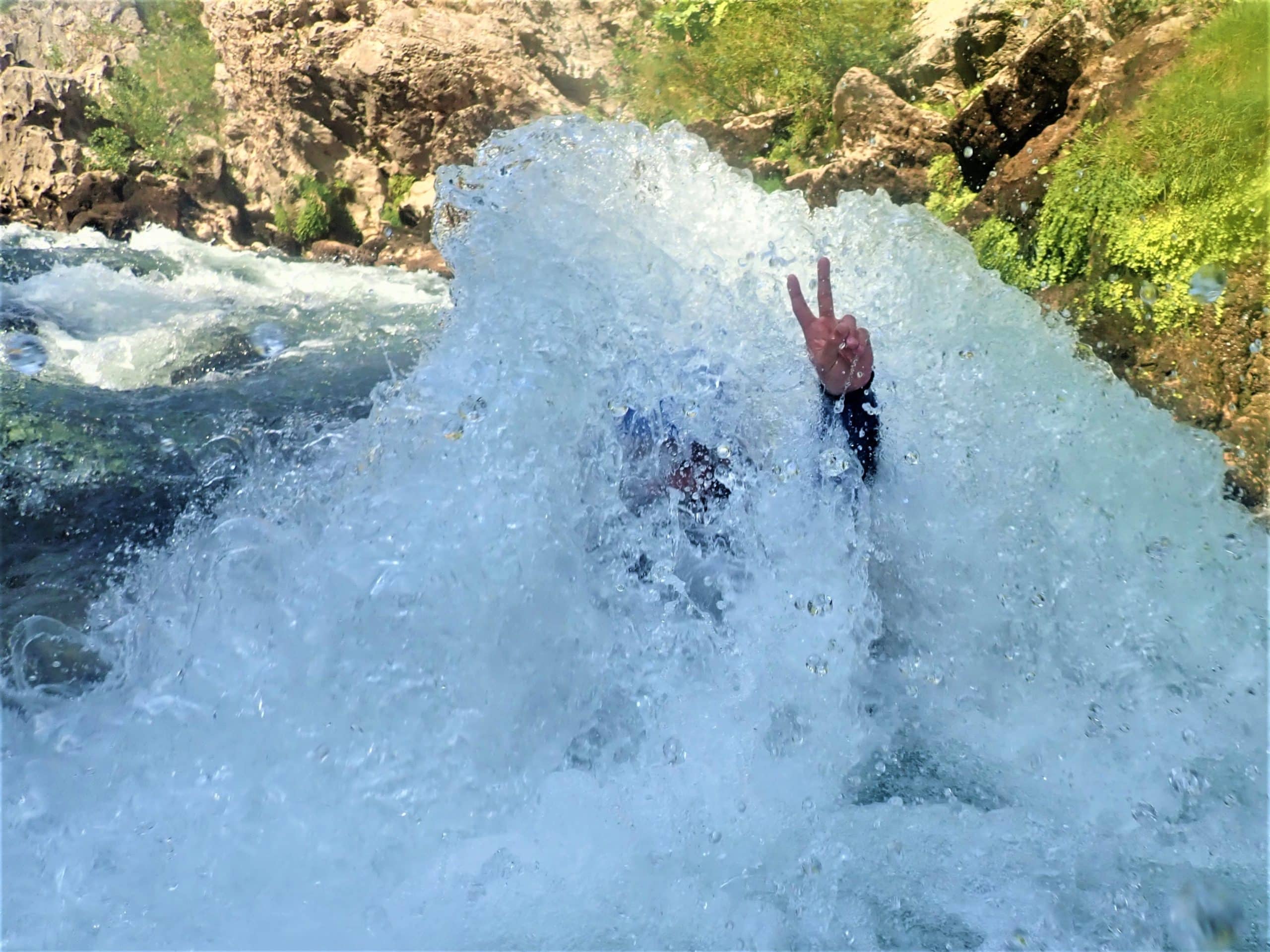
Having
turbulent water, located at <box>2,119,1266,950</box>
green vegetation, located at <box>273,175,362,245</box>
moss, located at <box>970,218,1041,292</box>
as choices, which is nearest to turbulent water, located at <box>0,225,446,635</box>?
turbulent water, located at <box>2,119,1266,950</box>

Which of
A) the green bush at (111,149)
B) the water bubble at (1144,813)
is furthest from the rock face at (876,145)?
the green bush at (111,149)

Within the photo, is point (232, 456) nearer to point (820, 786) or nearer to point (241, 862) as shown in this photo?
point (241, 862)

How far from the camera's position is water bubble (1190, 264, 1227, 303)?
3027 millimetres

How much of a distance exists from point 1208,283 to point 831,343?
2.02 m

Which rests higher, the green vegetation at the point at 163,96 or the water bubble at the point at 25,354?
the green vegetation at the point at 163,96

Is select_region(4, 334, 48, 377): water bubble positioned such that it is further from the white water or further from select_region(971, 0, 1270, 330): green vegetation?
select_region(971, 0, 1270, 330): green vegetation

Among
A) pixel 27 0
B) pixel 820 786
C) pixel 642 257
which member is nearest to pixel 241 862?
pixel 820 786

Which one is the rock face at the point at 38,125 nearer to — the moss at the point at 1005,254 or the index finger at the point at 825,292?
the moss at the point at 1005,254

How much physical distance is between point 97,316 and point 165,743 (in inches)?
206

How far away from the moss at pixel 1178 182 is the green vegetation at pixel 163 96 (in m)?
10.3

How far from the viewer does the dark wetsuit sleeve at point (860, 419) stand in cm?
191

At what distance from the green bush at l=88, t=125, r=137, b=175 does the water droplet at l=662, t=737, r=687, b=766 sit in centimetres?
1060

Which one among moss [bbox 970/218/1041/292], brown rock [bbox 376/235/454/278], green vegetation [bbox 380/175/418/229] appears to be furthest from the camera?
green vegetation [bbox 380/175/418/229]

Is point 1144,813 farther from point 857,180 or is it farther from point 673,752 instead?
point 857,180
